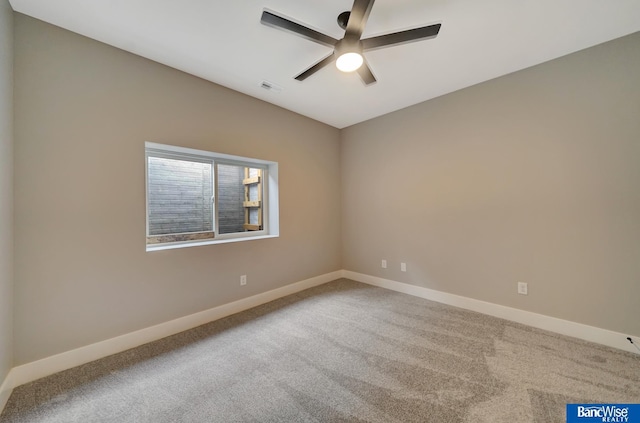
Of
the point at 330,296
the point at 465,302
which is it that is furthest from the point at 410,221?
the point at 330,296

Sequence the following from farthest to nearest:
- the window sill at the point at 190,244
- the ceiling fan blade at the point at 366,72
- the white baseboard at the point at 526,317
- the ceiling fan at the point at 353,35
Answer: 1. the window sill at the point at 190,244
2. the white baseboard at the point at 526,317
3. the ceiling fan blade at the point at 366,72
4. the ceiling fan at the point at 353,35

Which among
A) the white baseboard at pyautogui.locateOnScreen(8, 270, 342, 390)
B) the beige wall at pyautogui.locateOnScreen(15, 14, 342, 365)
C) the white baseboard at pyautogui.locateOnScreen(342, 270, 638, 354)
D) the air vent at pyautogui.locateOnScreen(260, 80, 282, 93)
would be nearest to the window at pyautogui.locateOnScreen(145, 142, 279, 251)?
the beige wall at pyautogui.locateOnScreen(15, 14, 342, 365)

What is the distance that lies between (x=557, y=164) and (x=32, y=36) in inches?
175

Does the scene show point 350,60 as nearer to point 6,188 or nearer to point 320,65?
point 320,65

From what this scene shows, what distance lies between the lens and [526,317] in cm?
236

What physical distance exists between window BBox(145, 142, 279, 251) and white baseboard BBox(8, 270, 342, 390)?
744mm

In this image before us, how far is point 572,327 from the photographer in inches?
83.7

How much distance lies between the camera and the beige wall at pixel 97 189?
1661mm

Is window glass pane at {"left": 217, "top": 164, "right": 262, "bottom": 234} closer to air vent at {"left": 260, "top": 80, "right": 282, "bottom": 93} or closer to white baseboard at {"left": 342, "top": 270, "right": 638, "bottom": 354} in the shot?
air vent at {"left": 260, "top": 80, "right": 282, "bottom": 93}

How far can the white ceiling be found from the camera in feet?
5.33

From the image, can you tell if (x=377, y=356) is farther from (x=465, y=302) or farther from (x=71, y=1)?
(x=71, y=1)

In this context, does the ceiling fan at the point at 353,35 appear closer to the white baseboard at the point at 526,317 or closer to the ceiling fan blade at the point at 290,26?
the ceiling fan blade at the point at 290,26
